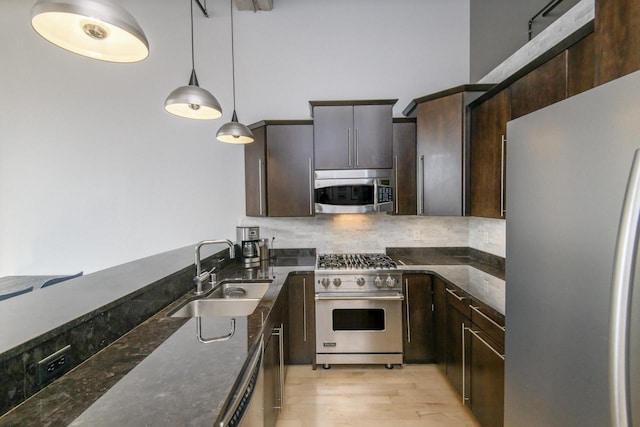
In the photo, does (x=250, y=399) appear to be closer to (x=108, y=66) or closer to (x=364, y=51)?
(x=364, y=51)

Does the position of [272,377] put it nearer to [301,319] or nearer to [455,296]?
[301,319]

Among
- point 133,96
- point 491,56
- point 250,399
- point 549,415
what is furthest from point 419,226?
point 133,96

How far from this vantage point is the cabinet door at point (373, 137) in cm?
262

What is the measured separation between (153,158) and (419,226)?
3.04 m

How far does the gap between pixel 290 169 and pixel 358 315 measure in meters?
1.53

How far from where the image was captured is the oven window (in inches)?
97.3

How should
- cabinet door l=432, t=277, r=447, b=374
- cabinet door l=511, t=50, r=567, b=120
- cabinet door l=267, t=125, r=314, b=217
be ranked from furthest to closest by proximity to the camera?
cabinet door l=267, t=125, r=314, b=217 < cabinet door l=432, t=277, r=447, b=374 < cabinet door l=511, t=50, r=567, b=120

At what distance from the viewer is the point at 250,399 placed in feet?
3.43

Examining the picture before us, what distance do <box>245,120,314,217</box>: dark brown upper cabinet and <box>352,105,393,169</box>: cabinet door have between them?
46 centimetres

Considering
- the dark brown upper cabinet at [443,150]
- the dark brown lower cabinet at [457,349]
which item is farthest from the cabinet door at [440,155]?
the dark brown lower cabinet at [457,349]

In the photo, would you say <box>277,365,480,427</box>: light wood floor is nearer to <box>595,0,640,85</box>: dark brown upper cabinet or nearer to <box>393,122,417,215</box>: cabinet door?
<box>393,122,417,215</box>: cabinet door

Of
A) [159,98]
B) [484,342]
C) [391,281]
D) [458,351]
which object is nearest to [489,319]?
[484,342]

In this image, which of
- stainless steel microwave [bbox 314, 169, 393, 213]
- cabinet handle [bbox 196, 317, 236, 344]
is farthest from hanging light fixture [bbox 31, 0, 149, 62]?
stainless steel microwave [bbox 314, 169, 393, 213]

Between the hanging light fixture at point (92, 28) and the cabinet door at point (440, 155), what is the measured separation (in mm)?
2225
